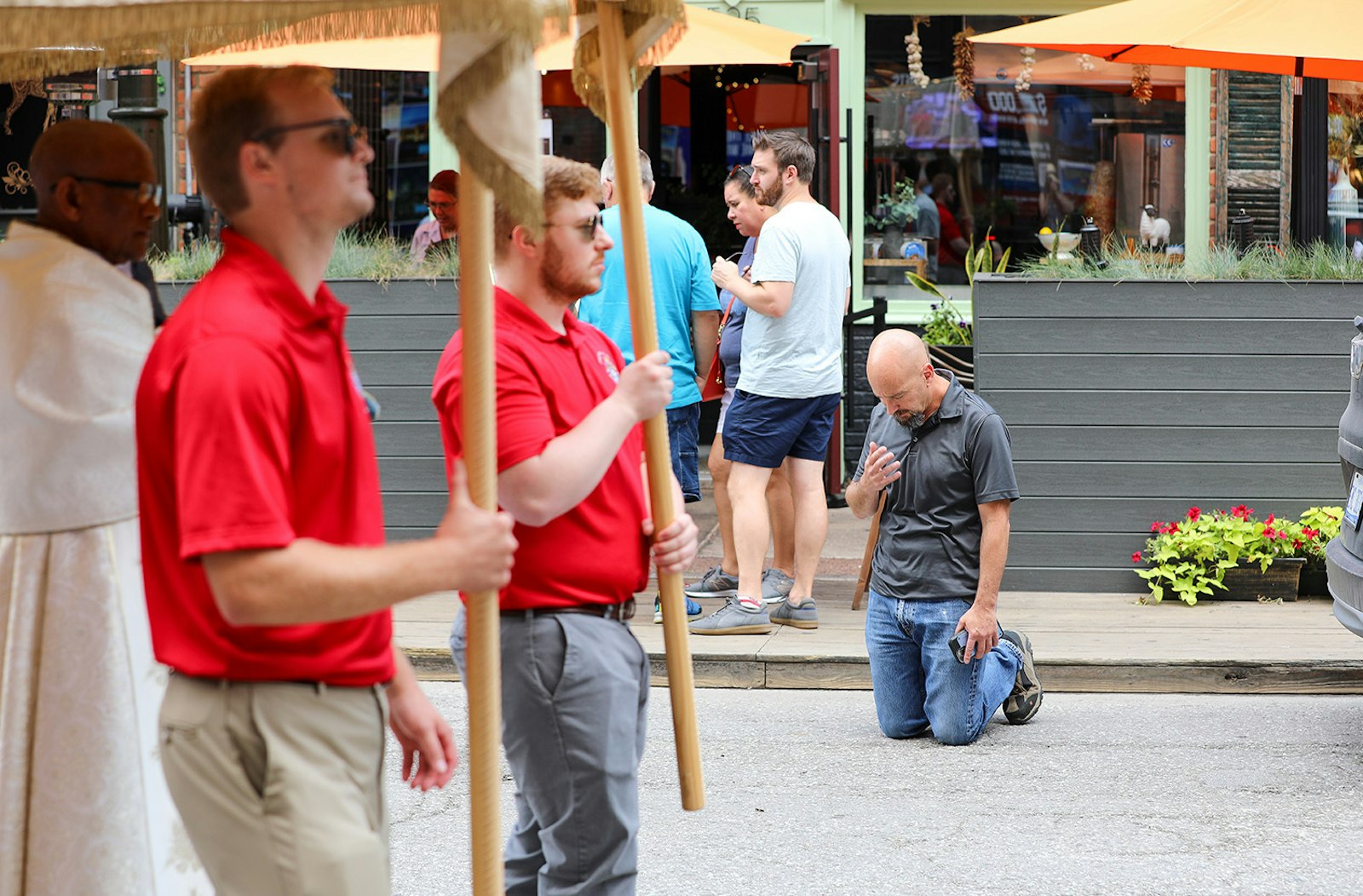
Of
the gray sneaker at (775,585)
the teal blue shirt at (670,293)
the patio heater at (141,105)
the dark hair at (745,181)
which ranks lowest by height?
the gray sneaker at (775,585)

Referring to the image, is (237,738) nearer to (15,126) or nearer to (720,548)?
(720,548)

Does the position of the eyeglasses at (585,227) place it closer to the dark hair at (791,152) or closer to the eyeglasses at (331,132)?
the eyeglasses at (331,132)

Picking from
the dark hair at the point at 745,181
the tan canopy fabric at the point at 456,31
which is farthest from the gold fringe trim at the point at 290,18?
the dark hair at the point at 745,181

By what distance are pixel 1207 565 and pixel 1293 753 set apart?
2.33 metres

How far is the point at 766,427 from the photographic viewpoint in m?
7.77

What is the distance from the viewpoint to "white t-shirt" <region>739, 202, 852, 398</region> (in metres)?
7.76

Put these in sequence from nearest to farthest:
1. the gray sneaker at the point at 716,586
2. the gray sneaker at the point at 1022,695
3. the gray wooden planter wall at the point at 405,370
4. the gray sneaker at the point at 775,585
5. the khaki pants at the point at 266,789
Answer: the khaki pants at the point at 266,789, the gray sneaker at the point at 1022,695, the gray sneaker at the point at 775,585, the gray sneaker at the point at 716,586, the gray wooden planter wall at the point at 405,370

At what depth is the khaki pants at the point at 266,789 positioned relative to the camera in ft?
7.94

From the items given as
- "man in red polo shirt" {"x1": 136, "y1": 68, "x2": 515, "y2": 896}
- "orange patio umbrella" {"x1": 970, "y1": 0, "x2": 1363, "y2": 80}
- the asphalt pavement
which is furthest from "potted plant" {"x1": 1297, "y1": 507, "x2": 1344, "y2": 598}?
"man in red polo shirt" {"x1": 136, "y1": 68, "x2": 515, "y2": 896}

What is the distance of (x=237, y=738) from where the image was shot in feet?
8.00

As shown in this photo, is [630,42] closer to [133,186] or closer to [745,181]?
[133,186]

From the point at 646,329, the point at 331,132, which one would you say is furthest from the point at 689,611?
the point at 331,132

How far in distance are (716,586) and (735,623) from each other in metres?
0.78

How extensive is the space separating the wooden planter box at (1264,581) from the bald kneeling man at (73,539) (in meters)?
6.13
